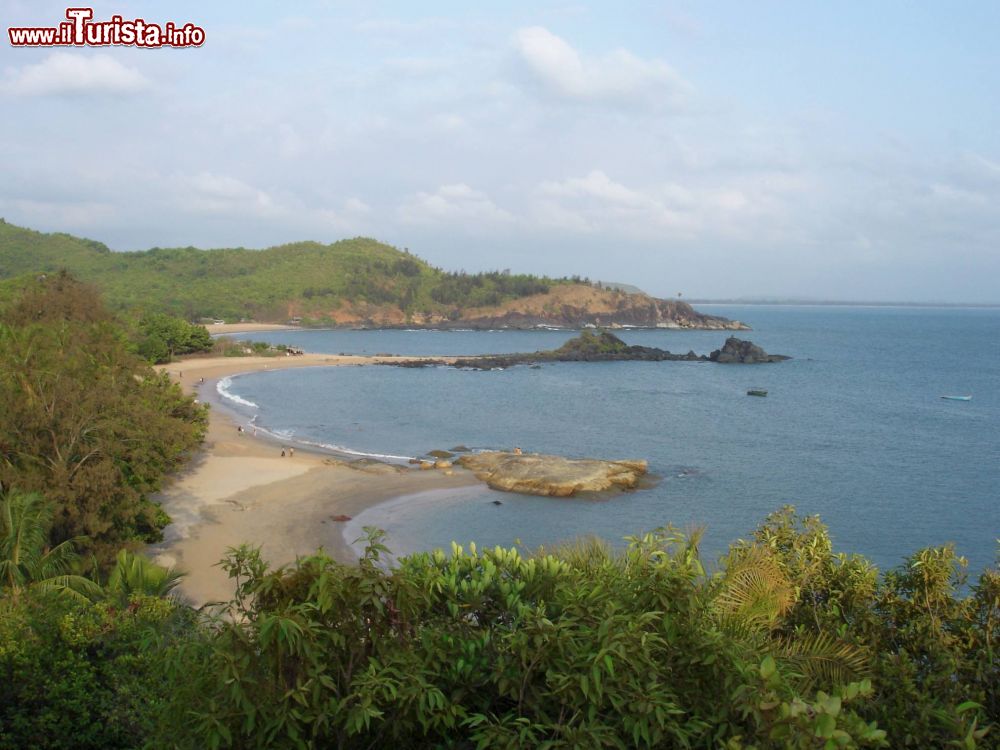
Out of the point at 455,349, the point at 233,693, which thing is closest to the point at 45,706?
the point at 233,693

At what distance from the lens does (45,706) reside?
337 inches

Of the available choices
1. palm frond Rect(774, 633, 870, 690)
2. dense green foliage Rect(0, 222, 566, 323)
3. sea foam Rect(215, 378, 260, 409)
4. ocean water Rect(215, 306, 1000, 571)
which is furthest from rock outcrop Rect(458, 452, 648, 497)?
dense green foliage Rect(0, 222, 566, 323)

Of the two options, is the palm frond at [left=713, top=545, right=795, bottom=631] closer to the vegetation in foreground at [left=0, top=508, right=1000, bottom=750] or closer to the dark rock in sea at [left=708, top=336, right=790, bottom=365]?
the vegetation in foreground at [left=0, top=508, right=1000, bottom=750]

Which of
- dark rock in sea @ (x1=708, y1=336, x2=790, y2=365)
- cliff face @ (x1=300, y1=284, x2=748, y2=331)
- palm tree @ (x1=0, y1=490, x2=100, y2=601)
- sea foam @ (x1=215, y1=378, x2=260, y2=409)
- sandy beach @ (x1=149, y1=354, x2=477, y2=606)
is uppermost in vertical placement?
cliff face @ (x1=300, y1=284, x2=748, y2=331)

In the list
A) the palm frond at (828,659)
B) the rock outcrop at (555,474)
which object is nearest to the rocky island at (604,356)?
the rock outcrop at (555,474)

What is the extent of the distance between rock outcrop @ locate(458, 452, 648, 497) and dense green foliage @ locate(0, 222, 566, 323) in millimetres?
99323

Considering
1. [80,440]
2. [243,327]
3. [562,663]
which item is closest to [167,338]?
[243,327]

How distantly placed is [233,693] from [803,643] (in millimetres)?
4807

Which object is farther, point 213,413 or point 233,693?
point 213,413

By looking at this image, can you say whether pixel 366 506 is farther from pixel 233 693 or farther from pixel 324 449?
pixel 233 693

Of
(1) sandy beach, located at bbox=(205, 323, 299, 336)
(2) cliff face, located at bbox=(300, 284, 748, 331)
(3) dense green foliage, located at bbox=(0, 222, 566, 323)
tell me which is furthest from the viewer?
(2) cliff face, located at bbox=(300, 284, 748, 331)

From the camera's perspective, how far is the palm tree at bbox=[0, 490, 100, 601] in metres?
Answer: 12.1

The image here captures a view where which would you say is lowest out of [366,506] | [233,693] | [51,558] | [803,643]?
[366,506]

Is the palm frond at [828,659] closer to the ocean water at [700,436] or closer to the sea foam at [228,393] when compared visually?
the ocean water at [700,436]
